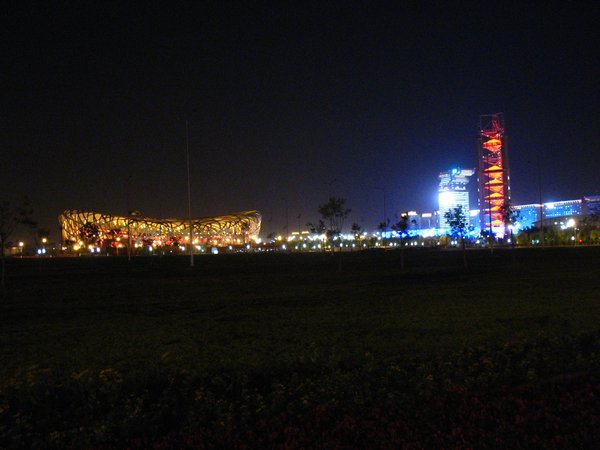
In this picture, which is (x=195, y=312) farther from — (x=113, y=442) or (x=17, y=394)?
(x=113, y=442)

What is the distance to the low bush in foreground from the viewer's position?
219 inches

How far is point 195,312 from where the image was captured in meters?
16.1

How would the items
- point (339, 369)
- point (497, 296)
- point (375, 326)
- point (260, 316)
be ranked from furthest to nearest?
1. point (497, 296)
2. point (260, 316)
3. point (375, 326)
4. point (339, 369)

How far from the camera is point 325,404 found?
21.5 feet

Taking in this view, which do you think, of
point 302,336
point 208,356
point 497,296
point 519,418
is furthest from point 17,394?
point 497,296

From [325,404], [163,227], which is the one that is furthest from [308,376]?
[163,227]

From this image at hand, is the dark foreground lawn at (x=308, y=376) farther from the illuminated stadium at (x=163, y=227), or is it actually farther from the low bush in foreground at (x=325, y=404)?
the illuminated stadium at (x=163, y=227)

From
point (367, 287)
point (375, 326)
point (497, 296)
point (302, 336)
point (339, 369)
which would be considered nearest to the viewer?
point (339, 369)

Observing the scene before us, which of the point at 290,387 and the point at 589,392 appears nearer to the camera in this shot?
the point at 589,392

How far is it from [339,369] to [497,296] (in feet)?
38.3

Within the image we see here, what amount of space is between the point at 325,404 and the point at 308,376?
1659 millimetres

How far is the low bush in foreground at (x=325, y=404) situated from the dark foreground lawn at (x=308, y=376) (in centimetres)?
2

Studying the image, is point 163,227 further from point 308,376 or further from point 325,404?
point 325,404

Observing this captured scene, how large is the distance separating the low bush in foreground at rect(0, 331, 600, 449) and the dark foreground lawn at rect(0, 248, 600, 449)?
0.08 ft
